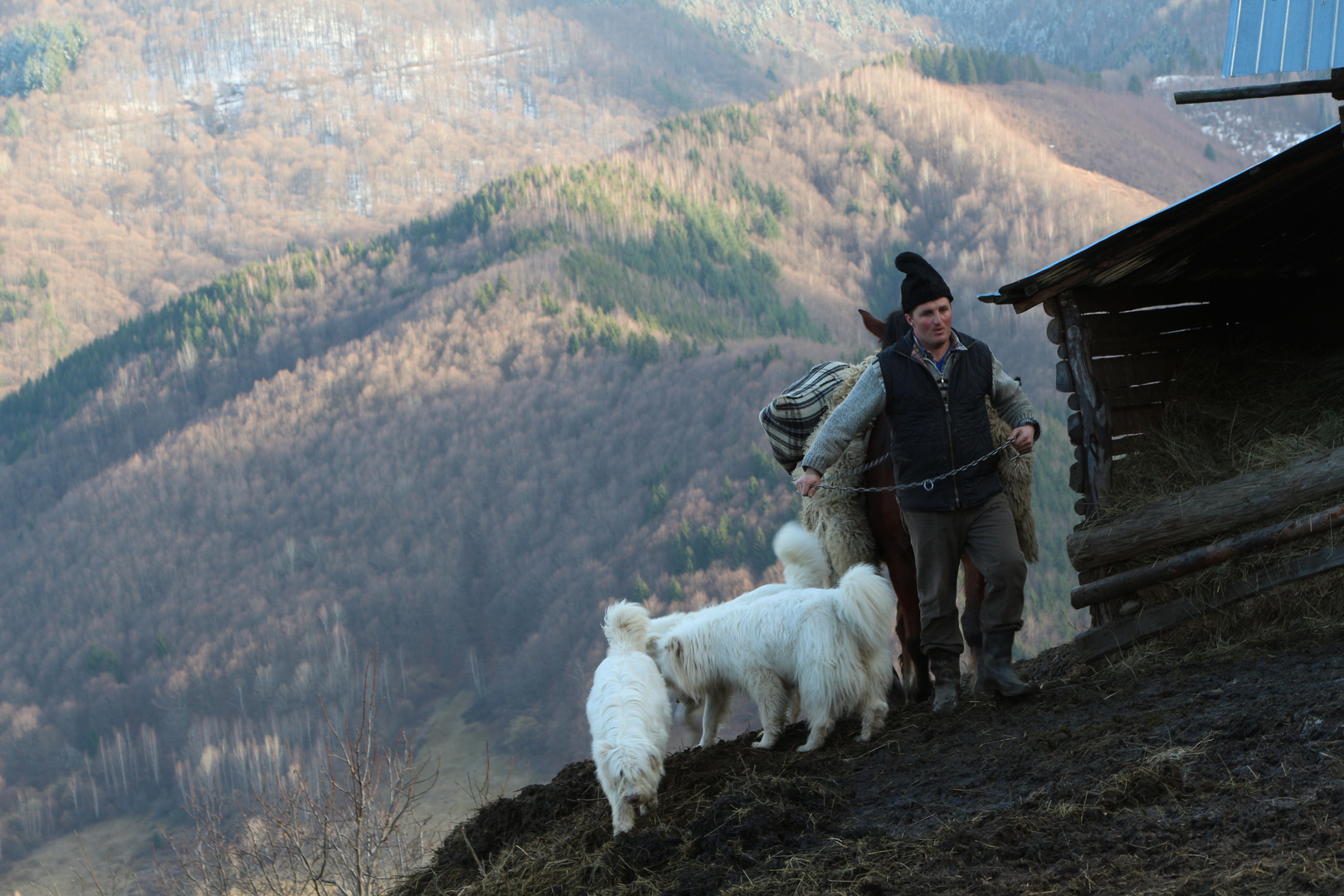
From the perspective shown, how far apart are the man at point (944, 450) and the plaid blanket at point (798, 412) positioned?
4.07 feet

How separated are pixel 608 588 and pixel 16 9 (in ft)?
590

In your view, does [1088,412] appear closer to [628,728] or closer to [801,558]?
[801,558]

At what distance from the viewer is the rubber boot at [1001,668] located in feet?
17.0

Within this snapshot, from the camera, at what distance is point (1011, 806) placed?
12.2 feet

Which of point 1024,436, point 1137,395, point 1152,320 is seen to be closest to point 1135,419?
point 1137,395

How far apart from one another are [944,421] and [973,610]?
1324 millimetres

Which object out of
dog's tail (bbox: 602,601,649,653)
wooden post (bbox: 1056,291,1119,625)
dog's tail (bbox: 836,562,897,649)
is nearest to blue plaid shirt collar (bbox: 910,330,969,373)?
dog's tail (bbox: 836,562,897,649)

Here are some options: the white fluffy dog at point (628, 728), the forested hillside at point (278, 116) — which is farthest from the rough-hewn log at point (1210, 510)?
the forested hillside at point (278, 116)

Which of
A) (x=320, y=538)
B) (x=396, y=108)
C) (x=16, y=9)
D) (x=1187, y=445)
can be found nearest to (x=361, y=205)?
(x=396, y=108)

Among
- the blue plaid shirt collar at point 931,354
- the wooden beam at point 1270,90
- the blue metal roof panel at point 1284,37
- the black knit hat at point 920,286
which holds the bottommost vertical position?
the blue plaid shirt collar at point 931,354

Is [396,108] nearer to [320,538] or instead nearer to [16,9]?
Result: [16,9]

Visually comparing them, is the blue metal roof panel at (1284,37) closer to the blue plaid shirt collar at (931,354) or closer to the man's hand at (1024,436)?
the blue plaid shirt collar at (931,354)

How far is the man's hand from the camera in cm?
485

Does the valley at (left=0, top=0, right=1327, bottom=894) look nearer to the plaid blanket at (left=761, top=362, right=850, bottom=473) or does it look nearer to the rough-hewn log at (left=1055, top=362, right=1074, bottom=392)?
the plaid blanket at (left=761, top=362, right=850, bottom=473)
